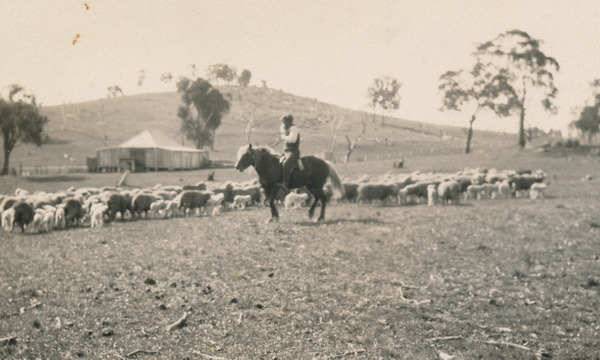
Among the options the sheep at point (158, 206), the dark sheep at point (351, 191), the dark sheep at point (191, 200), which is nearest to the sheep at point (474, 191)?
the dark sheep at point (351, 191)

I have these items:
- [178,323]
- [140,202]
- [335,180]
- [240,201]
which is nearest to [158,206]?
[140,202]

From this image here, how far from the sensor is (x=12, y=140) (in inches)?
526

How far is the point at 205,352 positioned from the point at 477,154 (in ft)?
116

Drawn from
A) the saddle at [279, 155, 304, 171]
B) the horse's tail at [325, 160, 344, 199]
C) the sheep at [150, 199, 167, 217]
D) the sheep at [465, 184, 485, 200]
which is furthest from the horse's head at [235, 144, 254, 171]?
the sheep at [465, 184, 485, 200]

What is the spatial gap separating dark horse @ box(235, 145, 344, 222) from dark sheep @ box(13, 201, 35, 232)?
5772mm

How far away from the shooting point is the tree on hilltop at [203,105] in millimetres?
20844

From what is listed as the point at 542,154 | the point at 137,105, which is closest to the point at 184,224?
the point at 542,154

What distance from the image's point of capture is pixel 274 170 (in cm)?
1144

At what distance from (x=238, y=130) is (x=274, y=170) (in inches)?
1164

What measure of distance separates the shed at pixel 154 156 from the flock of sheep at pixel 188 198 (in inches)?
326

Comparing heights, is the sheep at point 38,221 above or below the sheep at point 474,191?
below

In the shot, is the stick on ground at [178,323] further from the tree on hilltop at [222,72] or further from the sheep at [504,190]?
the sheep at [504,190]

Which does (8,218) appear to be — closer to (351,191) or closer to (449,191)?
(351,191)

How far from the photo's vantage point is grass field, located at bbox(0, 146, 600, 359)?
4.86 meters
